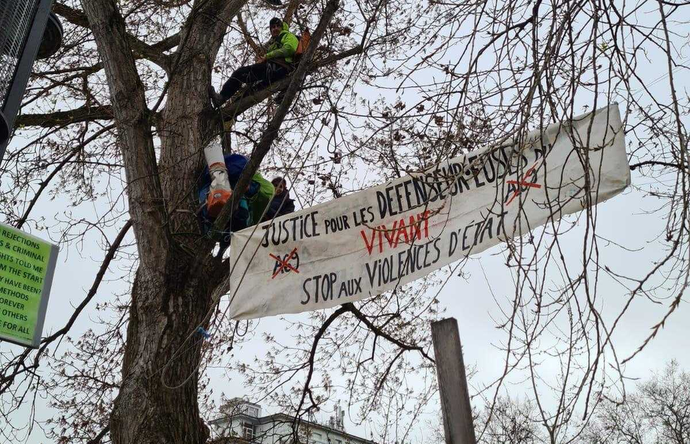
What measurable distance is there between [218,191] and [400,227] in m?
1.54

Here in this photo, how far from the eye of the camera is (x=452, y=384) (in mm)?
2900

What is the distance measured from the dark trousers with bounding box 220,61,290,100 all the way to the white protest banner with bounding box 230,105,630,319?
2.02 meters

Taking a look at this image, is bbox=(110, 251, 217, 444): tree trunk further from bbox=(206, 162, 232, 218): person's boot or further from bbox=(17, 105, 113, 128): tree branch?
bbox=(17, 105, 113, 128): tree branch

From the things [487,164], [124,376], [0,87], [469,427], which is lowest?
[469,427]

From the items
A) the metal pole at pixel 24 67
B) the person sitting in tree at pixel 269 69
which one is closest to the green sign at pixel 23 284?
the metal pole at pixel 24 67

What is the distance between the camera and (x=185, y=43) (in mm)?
5922

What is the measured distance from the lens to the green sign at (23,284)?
2971 millimetres

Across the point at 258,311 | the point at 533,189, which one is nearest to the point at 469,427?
the point at 533,189

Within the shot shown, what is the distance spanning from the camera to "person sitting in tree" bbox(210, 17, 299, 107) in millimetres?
6215

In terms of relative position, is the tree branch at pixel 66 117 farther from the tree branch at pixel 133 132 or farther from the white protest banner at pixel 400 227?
the white protest banner at pixel 400 227

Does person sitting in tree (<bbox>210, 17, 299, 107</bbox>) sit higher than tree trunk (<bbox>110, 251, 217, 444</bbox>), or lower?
higher

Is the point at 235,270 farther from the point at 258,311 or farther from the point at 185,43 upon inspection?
the point at 185,43

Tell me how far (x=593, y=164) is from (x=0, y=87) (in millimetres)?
2704

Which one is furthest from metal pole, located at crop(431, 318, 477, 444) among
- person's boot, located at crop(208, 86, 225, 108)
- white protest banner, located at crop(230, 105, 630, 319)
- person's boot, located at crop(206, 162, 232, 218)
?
person's boot, located at crop(208, 86, 225, 108)
